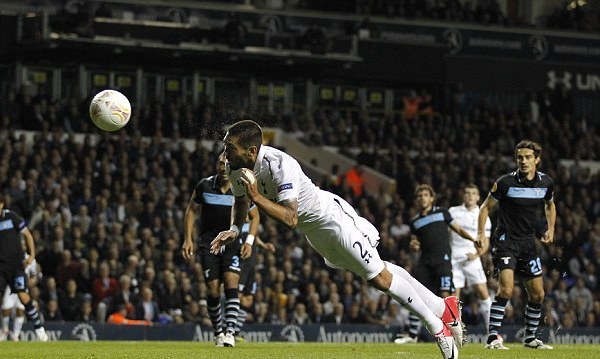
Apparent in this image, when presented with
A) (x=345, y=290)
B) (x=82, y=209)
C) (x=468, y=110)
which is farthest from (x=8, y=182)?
(x=468, y=110)

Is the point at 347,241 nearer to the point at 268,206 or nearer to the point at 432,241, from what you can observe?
the point at 268,206

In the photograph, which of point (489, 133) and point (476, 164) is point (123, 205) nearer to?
point (476, 164)

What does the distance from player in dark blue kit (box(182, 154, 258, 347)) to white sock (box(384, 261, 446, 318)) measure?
4.87m

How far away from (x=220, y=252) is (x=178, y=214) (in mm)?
10618

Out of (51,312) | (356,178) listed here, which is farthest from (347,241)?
(356,178)

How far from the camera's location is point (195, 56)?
37.4m

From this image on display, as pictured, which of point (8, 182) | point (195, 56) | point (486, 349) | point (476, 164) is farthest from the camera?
point (195, 56)

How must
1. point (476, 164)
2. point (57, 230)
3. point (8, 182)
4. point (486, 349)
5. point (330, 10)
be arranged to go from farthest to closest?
point (330, 10), point (476, 164), point (8, 182), point (57, 230), point (486, 349)

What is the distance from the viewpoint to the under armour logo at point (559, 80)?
143ft

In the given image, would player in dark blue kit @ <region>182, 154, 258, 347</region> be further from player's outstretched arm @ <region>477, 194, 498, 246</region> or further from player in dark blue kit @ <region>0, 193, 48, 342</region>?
player in dark blue kit @ <region>0, 193, 48, 342</region>

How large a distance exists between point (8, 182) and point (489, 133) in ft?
57.5

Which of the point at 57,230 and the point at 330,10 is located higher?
the point at 330,10

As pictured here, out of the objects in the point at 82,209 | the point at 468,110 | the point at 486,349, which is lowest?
the point at 486,349

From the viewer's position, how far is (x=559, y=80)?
144 feet
